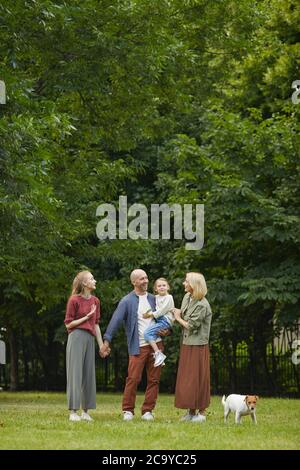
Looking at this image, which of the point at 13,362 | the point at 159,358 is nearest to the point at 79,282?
the point at 159,358

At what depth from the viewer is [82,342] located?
14664 mm

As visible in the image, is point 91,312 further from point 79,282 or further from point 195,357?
point 195,357

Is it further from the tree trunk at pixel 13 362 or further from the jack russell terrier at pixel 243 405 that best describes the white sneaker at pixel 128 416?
the tree trunk at pixel 13 362

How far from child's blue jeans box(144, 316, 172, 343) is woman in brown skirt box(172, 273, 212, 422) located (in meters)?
0.18

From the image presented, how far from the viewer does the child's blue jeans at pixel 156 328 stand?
48.0 ft

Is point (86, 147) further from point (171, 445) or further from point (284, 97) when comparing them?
point (171, 445)

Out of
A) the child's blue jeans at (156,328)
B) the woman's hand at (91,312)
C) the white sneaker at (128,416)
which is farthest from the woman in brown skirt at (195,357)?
the woman's hand at (91,312)

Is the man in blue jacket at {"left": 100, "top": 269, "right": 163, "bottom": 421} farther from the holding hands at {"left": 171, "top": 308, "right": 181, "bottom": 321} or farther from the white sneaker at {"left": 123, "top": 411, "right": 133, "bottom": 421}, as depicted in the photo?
the holding hands at {"left": 171, "top": 308, "right": 181, "bottom": 321}

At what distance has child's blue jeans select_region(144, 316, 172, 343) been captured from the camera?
14625mm

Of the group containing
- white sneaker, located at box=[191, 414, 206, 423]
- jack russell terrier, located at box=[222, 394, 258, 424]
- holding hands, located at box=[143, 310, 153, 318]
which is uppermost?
holding hands, located at box=[143, 310, 153, 318]

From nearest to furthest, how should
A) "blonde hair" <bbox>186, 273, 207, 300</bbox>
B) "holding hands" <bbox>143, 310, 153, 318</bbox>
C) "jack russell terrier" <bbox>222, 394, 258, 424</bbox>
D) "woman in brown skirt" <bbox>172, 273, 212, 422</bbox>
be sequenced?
"jack russell terrier" <bbox>222, 394, 258, 424</bbox> → "woman in brown skirt" <bbox>172, 273, 212, 422</bbox> → "blonde hair" <bbox>186, 273, 207, 300</bbox> → "holding hands" <bbox>143, 310, 153, 318</bbox>

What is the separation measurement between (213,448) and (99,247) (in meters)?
14.6

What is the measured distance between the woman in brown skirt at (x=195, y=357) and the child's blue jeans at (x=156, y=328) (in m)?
0.18

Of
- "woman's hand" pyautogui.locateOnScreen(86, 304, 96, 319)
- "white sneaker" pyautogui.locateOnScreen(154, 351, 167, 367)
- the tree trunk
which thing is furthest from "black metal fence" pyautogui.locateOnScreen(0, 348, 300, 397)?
"woman's hand" pyautogui.locateOnScreen(86, 304, 96, 319)
